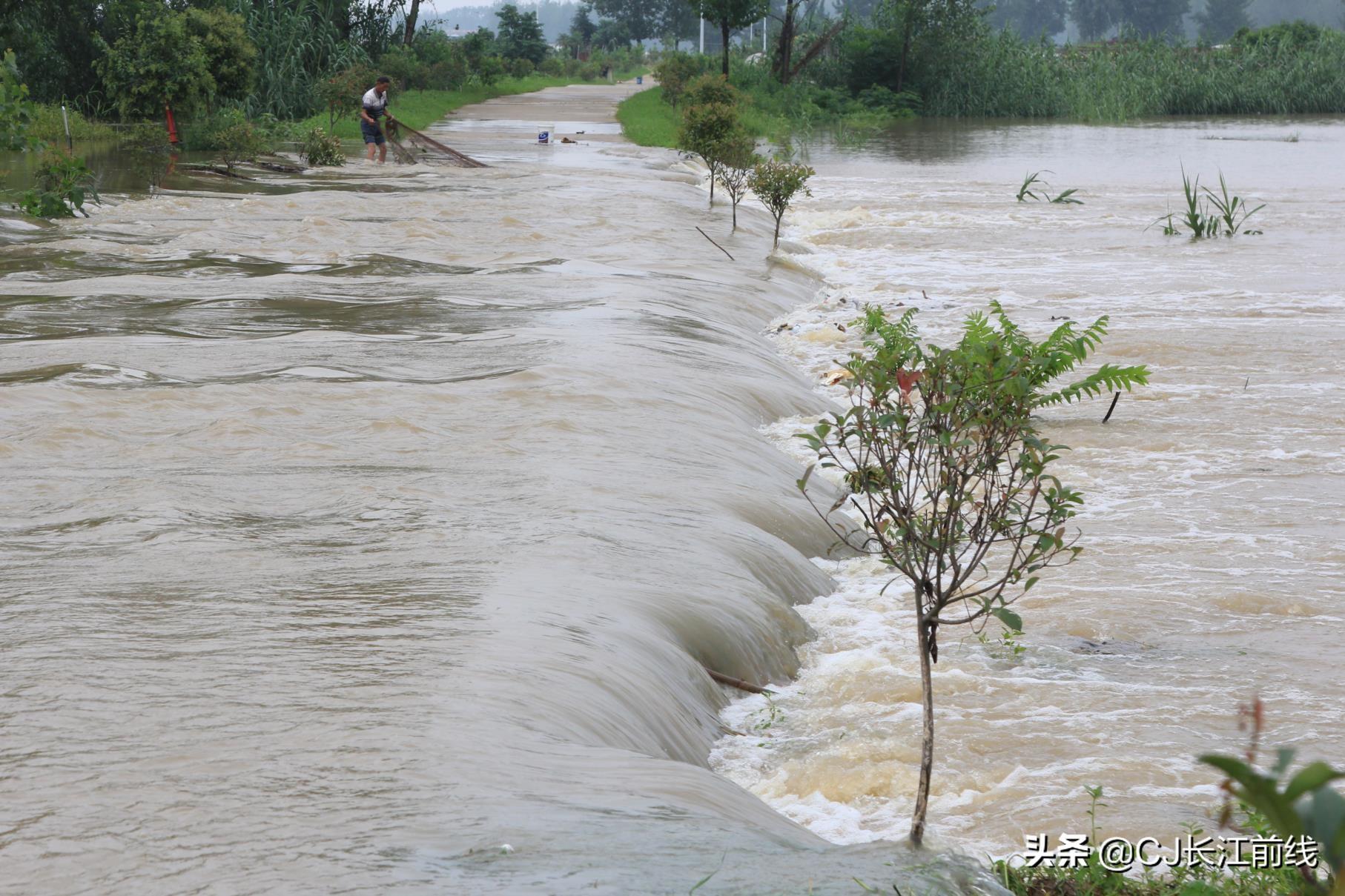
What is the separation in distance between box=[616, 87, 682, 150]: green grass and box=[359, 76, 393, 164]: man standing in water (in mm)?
8307

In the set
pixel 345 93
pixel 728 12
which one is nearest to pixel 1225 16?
pixel 728 12

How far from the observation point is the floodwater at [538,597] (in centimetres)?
349

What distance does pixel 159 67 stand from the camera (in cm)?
2348

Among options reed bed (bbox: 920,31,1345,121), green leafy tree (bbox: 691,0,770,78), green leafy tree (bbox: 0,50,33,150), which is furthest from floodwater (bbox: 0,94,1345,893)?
reed bed (bbox: 920,31,1345,121)

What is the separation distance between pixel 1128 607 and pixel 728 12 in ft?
120

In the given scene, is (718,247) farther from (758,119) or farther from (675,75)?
(675,75)

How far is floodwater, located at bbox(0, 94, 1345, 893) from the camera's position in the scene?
3.49 m

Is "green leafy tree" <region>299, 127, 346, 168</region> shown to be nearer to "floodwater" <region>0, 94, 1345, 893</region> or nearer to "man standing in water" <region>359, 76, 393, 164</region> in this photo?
Result: "man standing in water" <region>359, 76, 393, 164</region>

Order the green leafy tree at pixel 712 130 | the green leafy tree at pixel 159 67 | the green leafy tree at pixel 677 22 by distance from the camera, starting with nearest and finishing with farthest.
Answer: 1. the green leafy tree at pixel 712 130
2. the green leafy tree at pixel 159 67
3. the green leafy tree at pixel 677 22

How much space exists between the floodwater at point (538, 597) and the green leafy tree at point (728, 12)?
28.6 m

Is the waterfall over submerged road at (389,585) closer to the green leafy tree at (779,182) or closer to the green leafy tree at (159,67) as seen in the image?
the green leafy tree at (779,182)

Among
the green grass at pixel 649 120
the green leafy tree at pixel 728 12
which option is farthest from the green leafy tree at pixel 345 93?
the green leafy tree at pixel 728 12

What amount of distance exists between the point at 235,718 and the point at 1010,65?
4724 cm

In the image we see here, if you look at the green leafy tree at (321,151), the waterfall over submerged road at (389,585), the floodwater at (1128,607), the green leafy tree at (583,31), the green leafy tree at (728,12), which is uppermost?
the green leafy tree at (583,31)
